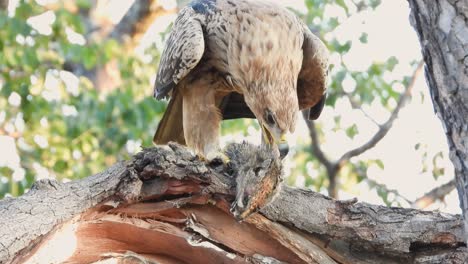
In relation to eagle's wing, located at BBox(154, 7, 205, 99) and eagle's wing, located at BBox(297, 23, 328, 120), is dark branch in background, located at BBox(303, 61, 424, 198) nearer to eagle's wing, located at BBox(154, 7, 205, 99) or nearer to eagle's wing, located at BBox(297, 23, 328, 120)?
eagle's wing, located at BBox(297, 23, 328, 120)

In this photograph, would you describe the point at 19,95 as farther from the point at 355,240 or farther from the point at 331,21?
the point at 355,240

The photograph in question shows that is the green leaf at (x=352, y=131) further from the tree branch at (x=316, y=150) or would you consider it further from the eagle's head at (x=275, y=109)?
the eagle's head at (x=275, y=109)

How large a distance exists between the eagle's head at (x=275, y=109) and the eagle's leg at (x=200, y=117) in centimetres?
37

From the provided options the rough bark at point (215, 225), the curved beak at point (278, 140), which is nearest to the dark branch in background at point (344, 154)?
the curved beak at point (278, 140)

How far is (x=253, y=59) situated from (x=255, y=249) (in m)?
1.61

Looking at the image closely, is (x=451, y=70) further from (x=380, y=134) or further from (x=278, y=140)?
(x=380, y=134)

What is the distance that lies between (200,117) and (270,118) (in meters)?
0.68

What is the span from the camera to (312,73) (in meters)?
5.87

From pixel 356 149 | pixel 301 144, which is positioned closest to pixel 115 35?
pixel 301 144

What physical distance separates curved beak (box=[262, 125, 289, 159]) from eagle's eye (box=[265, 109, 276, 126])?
44 mm

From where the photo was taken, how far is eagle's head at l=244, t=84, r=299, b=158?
495cm

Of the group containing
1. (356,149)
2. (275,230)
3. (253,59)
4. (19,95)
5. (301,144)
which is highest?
(253,59)

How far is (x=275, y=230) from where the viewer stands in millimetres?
4055

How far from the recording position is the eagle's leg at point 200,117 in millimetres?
→ 5543
